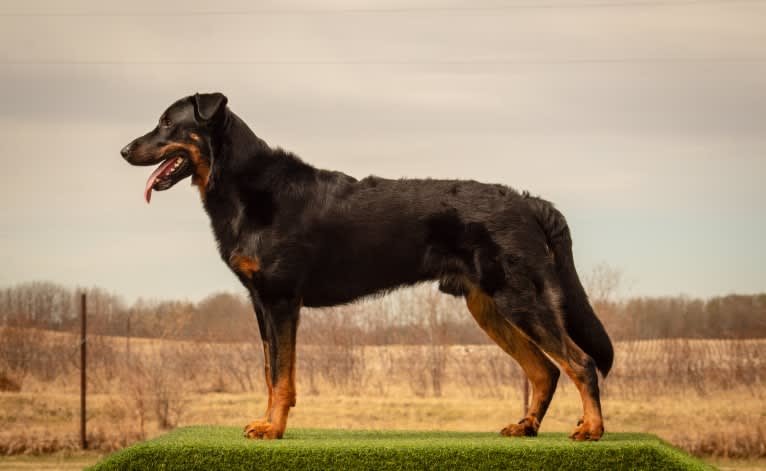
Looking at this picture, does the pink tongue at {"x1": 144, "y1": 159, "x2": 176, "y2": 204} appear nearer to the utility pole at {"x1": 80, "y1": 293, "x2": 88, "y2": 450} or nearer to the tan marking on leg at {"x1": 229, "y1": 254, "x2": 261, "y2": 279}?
the tan marking on leg at {"x1": 229, "y1": 254, "x2": 261, "y2": 279}

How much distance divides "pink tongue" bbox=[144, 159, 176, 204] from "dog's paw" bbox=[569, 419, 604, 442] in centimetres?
322

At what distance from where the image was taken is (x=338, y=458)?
604 cm

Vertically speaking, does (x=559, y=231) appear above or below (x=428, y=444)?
above

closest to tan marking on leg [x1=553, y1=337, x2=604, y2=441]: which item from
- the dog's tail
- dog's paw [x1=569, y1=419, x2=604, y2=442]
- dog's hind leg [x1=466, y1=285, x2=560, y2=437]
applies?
dog's paw [x1=569, y1=419, x2=604, y2=442]

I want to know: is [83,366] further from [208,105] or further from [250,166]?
[208,105]

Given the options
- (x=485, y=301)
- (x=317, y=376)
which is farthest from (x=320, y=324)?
(x=485, y=301)

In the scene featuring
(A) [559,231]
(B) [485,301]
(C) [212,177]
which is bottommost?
(B) [485,301]

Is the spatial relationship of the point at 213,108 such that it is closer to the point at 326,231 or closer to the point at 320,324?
the point at 326,231

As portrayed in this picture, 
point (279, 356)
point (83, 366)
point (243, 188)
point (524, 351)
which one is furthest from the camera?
point (83, 366)

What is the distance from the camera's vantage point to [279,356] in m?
5.98

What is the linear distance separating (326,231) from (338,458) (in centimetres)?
149

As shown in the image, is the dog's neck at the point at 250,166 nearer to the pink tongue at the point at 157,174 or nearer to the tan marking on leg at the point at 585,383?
the pink tongue at the point at 157,174

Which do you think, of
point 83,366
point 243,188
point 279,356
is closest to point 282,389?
point 279,356

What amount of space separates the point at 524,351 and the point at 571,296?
51 cm
